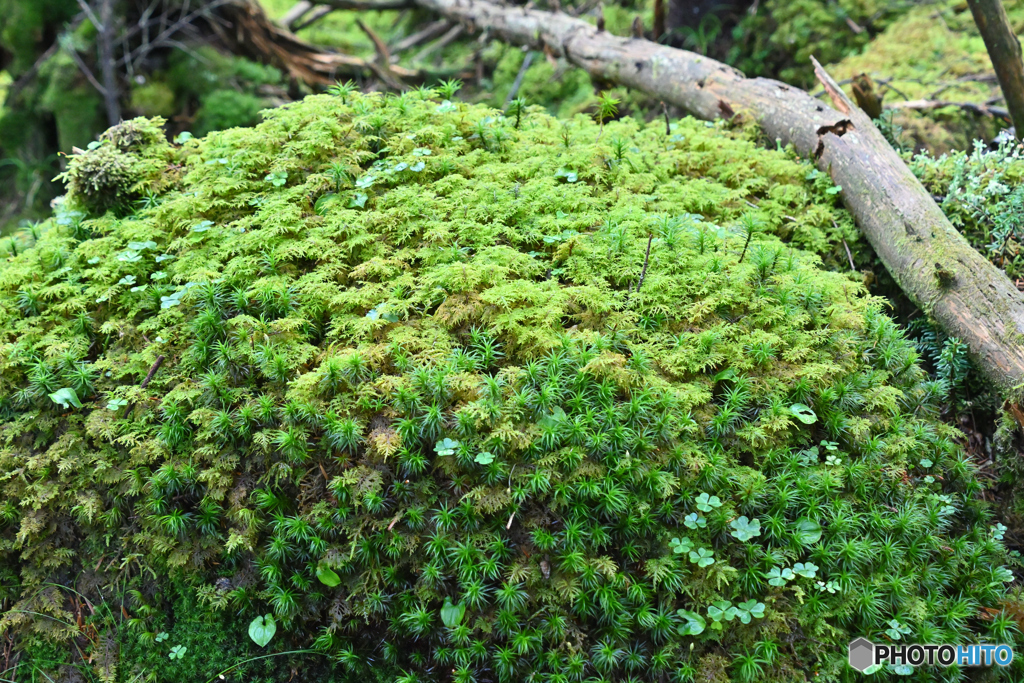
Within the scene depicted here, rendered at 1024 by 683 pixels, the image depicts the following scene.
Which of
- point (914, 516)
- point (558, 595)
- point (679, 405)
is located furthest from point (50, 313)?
point (914, 516)

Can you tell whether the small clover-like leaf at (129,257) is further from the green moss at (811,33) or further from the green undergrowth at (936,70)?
the green moss at (811,33)

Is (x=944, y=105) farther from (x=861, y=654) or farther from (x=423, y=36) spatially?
(x=423, y=36)

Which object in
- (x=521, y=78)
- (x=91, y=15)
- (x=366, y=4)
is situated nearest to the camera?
(x=91, y=15)

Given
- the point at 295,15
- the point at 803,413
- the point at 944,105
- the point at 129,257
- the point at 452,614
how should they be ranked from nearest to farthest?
the point at 452,614, the point at 803,413, the point at 129,257, the point at 944,105, the point at 295,15

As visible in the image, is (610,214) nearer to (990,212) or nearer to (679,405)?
(679,405)

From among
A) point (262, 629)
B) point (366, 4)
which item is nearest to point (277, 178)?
point (262, 629)

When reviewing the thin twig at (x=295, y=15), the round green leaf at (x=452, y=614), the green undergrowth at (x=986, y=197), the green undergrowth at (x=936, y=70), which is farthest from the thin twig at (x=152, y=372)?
the thin twig at (x=295, y=15)
